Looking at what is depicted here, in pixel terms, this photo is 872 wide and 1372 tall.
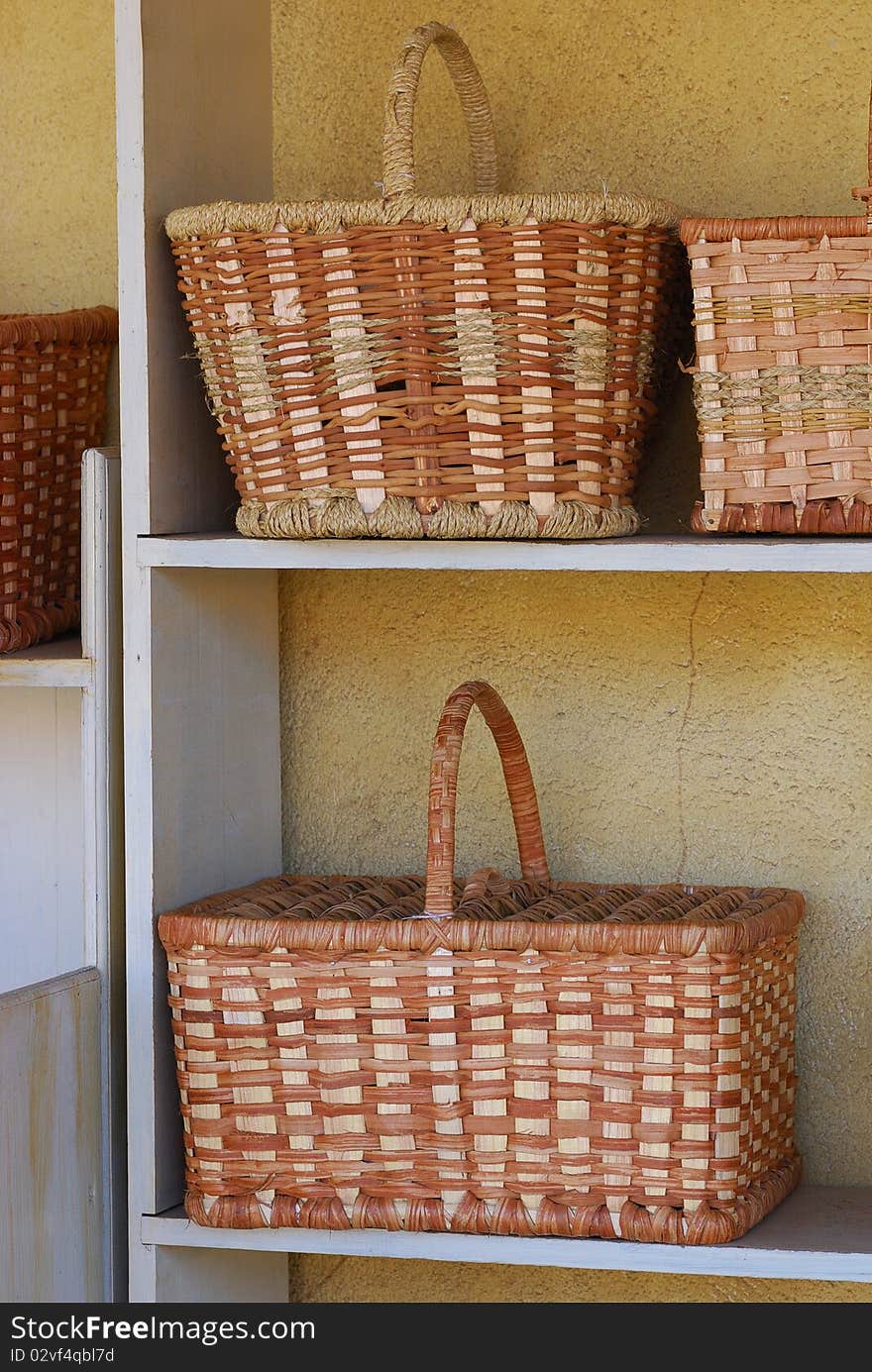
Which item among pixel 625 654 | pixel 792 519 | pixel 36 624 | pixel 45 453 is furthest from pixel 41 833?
pixel 792 519

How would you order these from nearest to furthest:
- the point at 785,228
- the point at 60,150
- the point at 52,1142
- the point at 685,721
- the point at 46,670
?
the point at 785,228 → the point at 52,1142 → the point at 46,670 → the point at 685,721 → the point at 60,150

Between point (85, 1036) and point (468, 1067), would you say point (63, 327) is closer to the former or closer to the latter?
point (85, 1036)

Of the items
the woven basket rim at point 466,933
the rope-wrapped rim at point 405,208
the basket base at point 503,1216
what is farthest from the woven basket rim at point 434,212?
the basket base at point 503,1216

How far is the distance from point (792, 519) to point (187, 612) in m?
0.50

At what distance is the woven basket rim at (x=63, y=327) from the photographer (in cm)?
146

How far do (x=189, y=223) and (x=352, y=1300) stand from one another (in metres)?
1.01

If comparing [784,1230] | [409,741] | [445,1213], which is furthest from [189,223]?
[784,1230]

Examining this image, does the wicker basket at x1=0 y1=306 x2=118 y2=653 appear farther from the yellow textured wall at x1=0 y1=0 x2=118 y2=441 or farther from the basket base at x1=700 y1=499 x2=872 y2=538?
the basket base at x1=700 y1=499 x2=872 y2=538

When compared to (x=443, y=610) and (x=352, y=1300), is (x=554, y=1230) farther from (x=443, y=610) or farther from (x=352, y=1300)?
(x=443, y=610)

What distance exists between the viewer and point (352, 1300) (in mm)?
1654

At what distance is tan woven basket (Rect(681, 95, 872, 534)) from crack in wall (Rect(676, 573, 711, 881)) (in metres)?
0.28

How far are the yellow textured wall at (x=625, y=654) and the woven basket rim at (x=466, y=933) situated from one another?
0.62ft

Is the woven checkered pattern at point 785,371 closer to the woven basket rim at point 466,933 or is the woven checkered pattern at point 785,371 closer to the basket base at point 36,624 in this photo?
the woven basket rim at point 466,933

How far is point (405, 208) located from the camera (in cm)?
122
